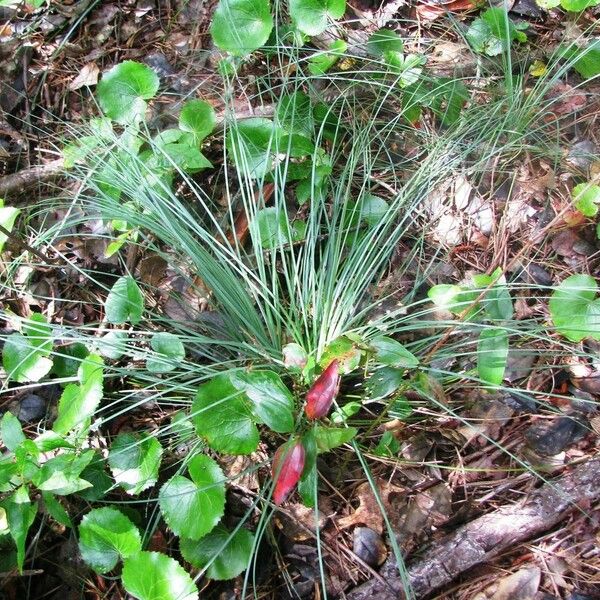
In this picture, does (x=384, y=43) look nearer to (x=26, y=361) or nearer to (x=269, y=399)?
(x=269, y=399)

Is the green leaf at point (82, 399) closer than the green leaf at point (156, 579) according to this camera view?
No

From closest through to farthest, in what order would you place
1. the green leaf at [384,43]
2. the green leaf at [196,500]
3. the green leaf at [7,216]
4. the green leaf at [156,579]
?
the green leaf at [156,579] < the green leaf at [196,500] < the green leaf at [7,216] < the green leaf at [384,43]

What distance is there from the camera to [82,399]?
121cm

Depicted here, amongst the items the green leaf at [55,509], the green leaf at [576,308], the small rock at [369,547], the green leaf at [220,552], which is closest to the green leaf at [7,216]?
the green leaf at [55,509]

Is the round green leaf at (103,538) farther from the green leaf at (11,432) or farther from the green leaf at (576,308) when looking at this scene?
the green leaf at (576,308)

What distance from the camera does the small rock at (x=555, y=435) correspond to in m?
Result: 1.31

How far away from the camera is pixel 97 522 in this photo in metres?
1.14

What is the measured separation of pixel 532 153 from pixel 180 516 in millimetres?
1289

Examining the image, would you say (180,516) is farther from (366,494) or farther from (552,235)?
(552,235)

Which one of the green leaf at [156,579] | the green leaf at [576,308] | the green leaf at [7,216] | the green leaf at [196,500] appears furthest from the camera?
the green leaf at [7,216]

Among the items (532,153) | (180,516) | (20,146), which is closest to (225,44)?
(20,146)

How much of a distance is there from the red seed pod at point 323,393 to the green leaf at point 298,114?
0.69m

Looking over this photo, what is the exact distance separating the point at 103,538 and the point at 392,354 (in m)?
0.67

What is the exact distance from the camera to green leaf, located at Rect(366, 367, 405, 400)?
1205 mm
